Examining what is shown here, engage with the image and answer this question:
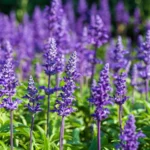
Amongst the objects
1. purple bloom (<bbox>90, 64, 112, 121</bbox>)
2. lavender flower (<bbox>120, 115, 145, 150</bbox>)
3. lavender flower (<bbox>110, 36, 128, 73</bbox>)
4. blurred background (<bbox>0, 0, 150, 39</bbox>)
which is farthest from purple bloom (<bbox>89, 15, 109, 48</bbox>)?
blurred background (<bbox>0, 0, 150, 39</bbox>)

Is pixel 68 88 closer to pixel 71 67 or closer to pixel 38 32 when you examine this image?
pixel 71 67

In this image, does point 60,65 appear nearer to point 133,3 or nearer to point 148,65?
point 148,65

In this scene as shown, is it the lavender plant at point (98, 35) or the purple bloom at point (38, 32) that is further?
the purple bloom at point (38, 32)

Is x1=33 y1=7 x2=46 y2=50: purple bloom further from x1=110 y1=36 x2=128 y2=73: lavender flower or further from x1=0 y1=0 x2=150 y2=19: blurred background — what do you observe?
x1=0 y1=0 x2=150 y2=19: blurred background

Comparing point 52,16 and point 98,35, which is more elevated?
point 52,16

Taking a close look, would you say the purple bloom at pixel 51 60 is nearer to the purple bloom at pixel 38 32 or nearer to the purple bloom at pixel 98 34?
the purple bloom at pixel 98 34

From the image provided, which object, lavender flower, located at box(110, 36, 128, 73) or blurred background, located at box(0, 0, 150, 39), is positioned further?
blurred background, located at box(0, 0, 150, 39)

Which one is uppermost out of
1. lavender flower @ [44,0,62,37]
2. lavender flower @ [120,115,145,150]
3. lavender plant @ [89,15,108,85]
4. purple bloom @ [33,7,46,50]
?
purple bloom @ [33,7,46,50]

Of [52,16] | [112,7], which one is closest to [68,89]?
[52,16]

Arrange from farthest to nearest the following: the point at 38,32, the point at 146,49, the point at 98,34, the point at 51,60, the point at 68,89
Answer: the point at 38,32
the point at 98,34
the point at 146,49
the point at 51,60
the point at 68,89

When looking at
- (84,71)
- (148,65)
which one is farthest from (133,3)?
(148,65)

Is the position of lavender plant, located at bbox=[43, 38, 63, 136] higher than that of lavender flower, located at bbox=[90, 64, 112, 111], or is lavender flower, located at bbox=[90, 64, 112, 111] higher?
lavender plant, located at bbox=[43, 38, 63, 136]

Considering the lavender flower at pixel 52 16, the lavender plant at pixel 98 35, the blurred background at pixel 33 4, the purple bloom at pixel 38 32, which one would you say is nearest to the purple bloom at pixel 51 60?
the lavender plant at pixel 98 35

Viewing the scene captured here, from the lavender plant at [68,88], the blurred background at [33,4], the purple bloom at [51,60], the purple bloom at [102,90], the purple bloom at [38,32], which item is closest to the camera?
the purple bloom at [102,90]
